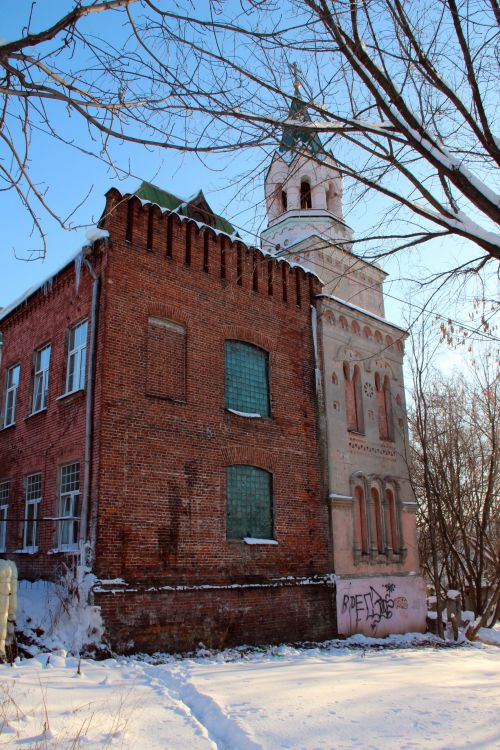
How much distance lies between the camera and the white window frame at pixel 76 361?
582 inches

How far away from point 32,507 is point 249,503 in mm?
5554

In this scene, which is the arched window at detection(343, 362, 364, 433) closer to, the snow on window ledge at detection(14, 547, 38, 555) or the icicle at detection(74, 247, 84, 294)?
the icicle at detection(74, 247, 84, 294)

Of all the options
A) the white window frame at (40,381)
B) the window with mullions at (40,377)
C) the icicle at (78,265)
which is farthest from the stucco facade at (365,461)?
the white window frame at (40,381)

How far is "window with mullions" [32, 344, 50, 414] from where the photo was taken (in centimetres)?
1664

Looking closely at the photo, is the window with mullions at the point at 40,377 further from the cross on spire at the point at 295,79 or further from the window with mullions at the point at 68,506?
the cross on spire at the point at 295,79

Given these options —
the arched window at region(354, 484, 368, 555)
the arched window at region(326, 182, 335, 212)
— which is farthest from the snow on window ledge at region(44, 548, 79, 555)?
the arched window at region(326, 182, 335, 212)

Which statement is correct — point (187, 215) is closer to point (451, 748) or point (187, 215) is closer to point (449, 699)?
point (449, 699)

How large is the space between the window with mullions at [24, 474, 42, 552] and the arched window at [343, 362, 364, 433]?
9028mm

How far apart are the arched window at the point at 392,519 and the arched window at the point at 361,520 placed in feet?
4.54

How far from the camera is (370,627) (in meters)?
16.9

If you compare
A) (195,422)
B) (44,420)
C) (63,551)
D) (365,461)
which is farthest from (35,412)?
(365,461)

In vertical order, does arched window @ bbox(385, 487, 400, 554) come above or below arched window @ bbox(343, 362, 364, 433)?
below

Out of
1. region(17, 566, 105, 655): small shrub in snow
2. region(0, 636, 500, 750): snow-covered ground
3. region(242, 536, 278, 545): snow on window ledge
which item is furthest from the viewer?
region(242, 536, 278, 545): snow on window ledge

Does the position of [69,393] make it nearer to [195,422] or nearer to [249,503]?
[195,422]
